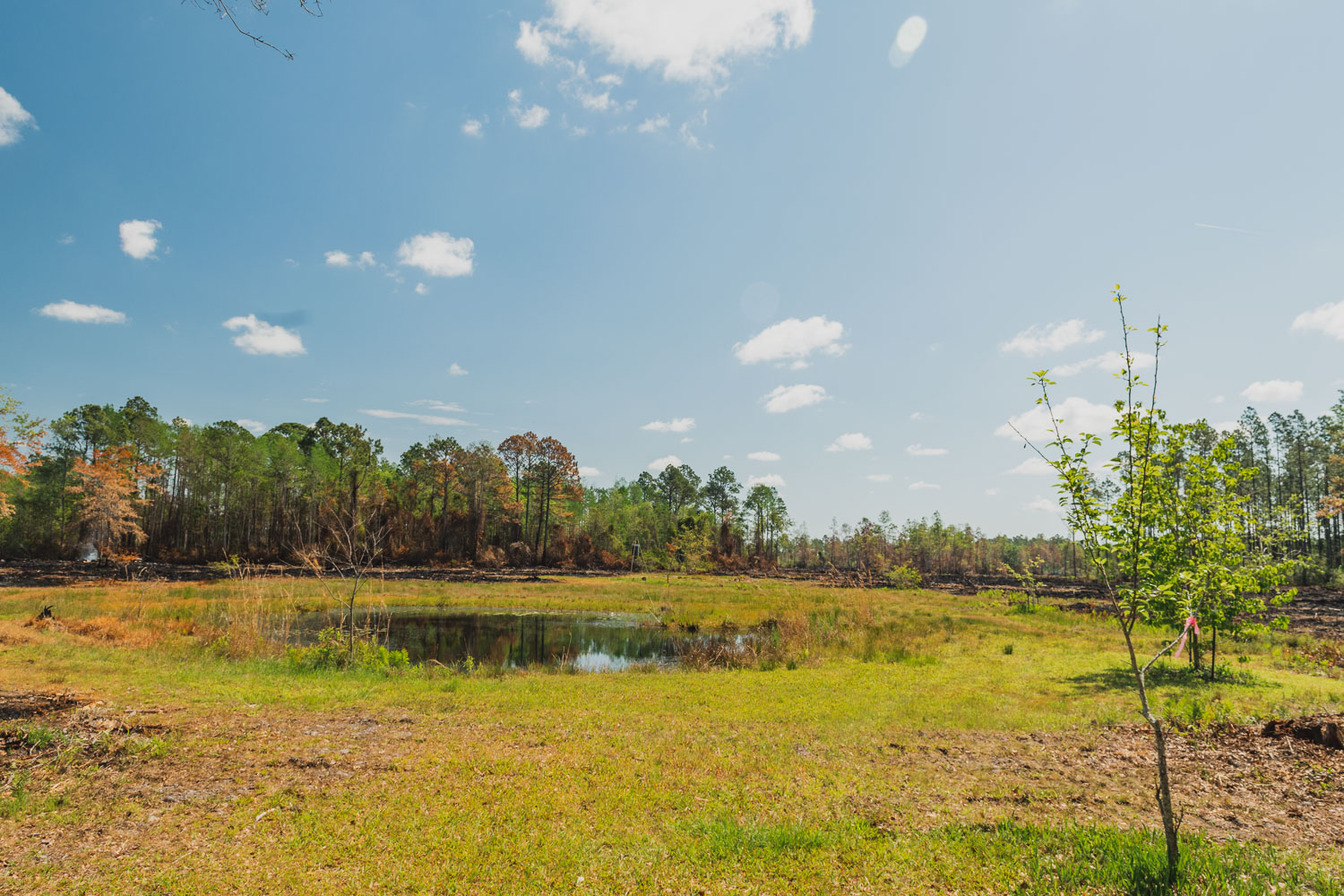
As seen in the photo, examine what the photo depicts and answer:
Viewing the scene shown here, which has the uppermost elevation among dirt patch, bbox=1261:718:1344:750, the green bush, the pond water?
dirt patch, bbox=1261:718:1344:750

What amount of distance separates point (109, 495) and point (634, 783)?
6485cm

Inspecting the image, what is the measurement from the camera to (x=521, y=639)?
2517 cm

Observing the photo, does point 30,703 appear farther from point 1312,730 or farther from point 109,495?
point 109,495

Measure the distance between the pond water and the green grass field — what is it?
5.96m

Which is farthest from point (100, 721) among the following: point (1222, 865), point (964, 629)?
point (964, 629)

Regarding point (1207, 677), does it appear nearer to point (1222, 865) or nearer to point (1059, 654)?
point (1059, 654)

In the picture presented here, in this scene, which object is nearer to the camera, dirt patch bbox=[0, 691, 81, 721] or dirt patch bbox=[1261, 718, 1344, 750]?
dirt patch bbox=[1261, 718, 1344, 750]

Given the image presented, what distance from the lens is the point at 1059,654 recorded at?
18328 millimetres

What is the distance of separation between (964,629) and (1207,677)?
1173 cm

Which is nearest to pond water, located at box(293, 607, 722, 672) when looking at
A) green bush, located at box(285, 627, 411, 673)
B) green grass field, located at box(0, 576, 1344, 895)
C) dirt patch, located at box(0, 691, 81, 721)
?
green bush, located at box(285, 627, 411, 673)

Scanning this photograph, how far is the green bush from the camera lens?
14906 millimetres

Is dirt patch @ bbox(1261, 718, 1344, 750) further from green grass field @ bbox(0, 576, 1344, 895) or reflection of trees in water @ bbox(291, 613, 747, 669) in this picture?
reflection of trees in water @ bbox(291, 613, 747, 669)

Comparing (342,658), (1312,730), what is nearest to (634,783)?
(1312,730)

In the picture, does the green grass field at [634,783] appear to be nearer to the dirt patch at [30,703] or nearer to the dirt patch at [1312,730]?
the dirt patch at [30,703]
